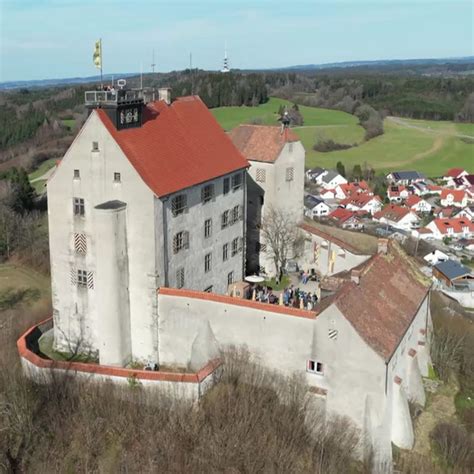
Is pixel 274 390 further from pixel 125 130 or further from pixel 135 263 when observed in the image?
pixel 125 130

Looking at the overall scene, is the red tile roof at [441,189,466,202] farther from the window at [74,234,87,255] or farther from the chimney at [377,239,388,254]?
the window at [74,234,87,255]

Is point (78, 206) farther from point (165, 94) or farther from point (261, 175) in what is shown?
point (261, 175)

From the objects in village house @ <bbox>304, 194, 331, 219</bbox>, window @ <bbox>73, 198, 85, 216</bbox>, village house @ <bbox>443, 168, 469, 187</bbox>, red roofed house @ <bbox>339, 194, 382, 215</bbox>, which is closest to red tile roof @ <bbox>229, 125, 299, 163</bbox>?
window @ <bbox>73, 198, 85, 216</bbox>

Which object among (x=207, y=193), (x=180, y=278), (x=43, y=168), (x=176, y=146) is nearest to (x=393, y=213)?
(x=43, y=168)

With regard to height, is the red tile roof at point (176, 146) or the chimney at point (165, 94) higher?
the chimney at point (165, 94)

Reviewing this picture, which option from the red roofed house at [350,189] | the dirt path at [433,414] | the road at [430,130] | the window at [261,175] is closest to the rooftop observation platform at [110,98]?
the window at [261,175]

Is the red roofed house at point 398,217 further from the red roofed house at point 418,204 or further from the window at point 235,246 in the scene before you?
the window at point 235,246

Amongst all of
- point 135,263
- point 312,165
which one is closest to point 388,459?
point 135,263
